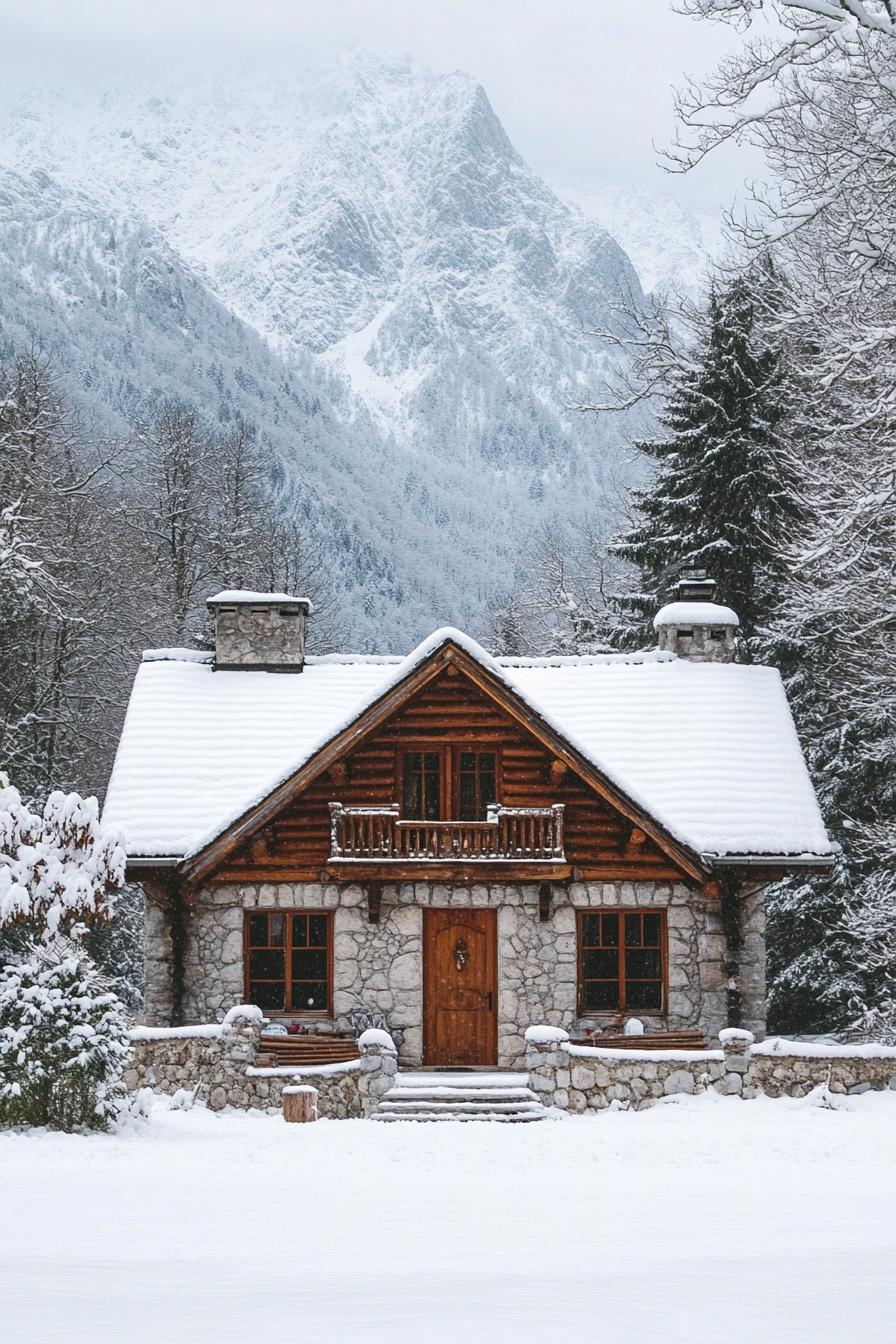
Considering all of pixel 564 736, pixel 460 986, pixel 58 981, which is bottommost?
pixel 460 986

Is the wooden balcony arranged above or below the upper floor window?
below

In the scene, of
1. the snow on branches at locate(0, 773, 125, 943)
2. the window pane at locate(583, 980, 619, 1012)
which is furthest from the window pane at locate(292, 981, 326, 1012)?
the snow on branches at locate(0, 773, 125, 943)

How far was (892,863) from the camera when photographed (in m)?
24.3

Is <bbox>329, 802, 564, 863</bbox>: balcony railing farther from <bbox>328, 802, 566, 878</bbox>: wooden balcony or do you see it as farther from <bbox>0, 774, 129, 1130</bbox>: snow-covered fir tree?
<bbox>0, 774, 129, 1130</bbox>: snow-covered fir tree

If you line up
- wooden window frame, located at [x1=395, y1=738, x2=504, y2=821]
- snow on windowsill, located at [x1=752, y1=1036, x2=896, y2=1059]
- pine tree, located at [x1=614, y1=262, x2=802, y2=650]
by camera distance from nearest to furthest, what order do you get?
snow on windowsill, located at [x1=752, y1=1036, x2=896, y2=1059] → wooden window frame, located at [x1=395, y1=738, x2=504, y2=821] → pine tree, located at [x1=614, y1=262, x2=802, y2=650]

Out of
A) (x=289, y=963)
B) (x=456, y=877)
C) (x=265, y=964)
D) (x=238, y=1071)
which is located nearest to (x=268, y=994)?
(x=265, y=964)

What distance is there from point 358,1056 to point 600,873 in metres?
3.93

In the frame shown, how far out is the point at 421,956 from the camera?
2059cm

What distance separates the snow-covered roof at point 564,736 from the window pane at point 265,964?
178cm

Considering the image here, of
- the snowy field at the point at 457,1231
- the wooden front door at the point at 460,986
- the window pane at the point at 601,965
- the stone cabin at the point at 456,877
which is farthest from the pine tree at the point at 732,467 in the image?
the snowy field at the point at 457,1231

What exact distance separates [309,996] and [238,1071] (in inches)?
93.5

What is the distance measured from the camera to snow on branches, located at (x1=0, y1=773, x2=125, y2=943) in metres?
15.6

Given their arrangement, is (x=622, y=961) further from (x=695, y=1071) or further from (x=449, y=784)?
(x=449, y=784)

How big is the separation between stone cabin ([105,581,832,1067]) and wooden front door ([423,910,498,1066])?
3 centimetres
